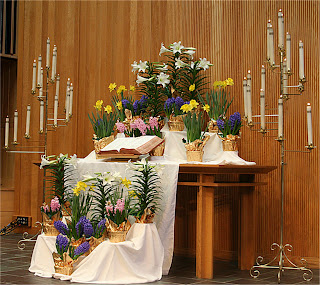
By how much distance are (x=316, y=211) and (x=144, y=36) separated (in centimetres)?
252

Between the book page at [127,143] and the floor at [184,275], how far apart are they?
1.10 m

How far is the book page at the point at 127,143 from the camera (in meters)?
4.66

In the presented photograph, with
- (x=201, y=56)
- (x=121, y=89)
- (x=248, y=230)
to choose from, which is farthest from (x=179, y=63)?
(x=248, y=230)

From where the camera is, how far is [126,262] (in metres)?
4.14

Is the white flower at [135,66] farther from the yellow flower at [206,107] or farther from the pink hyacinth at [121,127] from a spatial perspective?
the yellow flower at [206,107]

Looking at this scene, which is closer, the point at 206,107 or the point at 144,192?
the point at 144,192

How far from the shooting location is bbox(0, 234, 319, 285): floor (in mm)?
4195

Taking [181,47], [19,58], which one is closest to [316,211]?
[181,47]

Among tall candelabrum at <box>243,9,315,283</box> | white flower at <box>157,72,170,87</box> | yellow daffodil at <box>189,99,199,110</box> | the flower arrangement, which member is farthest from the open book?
tall candelabrum at <box>243,9,315,283</box>

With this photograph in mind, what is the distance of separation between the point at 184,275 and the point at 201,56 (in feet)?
7.19

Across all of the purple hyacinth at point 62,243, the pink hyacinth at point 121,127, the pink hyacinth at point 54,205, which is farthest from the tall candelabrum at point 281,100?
the pink hyacinth at point 54,205

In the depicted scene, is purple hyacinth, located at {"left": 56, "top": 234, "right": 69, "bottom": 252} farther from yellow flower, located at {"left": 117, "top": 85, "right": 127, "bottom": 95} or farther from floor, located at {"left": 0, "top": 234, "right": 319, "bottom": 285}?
yellow flower, located at {"left": 117, "top": 85, "right": 127, "bottom": 95}

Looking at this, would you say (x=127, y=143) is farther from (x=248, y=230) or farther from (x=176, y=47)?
(x=248, y=230)

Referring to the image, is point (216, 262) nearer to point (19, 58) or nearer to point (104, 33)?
point (104, 33)
